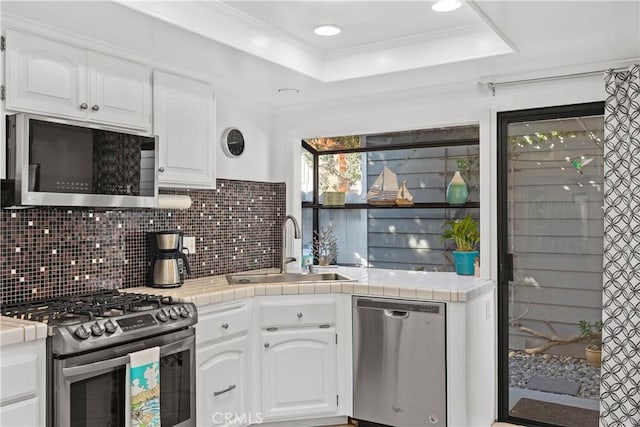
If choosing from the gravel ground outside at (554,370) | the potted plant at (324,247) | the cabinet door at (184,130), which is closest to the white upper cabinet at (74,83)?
the cabinet door at (184,130)

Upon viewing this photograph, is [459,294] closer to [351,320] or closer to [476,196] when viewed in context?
[351,320]

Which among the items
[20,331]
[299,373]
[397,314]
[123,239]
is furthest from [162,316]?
[397,314]

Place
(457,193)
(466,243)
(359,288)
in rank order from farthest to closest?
(457,193)
(466,243)
(359,288)

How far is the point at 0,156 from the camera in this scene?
7.55 ft

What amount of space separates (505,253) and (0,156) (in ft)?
9.29

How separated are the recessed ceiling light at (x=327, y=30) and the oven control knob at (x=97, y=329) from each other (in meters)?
1.85

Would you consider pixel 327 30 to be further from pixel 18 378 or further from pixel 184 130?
pixel 18 378

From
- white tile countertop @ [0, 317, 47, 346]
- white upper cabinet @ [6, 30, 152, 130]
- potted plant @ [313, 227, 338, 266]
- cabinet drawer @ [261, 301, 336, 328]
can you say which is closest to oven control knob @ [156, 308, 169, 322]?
white tile countertop @ [0, 317, 47, 346]

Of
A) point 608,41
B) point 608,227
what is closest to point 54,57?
point 608,41

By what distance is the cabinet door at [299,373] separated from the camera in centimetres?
322

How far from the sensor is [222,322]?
2961mm

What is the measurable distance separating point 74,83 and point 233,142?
142 cm

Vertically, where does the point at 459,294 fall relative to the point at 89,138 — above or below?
below

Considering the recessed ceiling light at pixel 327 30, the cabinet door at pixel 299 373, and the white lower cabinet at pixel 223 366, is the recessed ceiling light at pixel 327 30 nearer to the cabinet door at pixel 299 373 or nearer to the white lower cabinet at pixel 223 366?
the white lower cabinet at pixel 223 366
